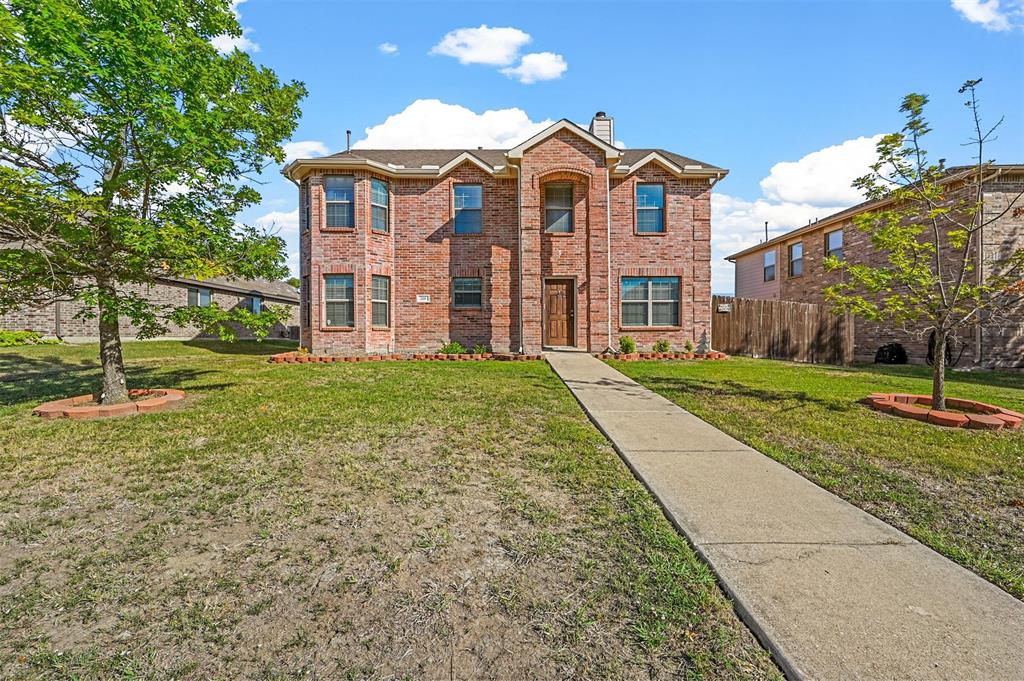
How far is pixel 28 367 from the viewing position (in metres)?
12.0

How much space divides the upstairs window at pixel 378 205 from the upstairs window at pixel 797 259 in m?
18.8

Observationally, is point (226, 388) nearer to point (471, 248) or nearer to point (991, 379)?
point (471, 248)

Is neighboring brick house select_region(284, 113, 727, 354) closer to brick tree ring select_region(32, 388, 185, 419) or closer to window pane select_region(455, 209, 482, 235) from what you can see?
window pane select_region(455, 209, 482, 235)

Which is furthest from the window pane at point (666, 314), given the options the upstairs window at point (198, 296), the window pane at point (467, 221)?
the upstairs window at point (198, 296)

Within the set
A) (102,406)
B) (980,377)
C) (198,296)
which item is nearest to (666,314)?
(980,377)

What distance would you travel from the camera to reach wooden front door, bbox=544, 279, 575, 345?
15.4m

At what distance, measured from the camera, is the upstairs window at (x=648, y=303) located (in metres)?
15.3

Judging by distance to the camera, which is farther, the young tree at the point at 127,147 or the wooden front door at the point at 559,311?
the wooden front door at the point at 559,311

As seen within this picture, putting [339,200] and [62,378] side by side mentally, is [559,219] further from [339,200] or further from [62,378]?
[62,378]

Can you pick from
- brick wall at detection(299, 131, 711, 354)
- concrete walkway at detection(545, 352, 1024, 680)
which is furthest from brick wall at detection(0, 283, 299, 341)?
concrete walkway at detection(545, 352, 1024, 680)

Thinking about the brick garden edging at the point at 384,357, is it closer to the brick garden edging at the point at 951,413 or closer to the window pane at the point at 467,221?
the window pane at the point at 467,221

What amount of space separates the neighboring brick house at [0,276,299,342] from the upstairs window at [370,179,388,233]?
404 centimetres

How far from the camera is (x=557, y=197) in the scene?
50.1ft

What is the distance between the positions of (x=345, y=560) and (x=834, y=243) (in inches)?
907
